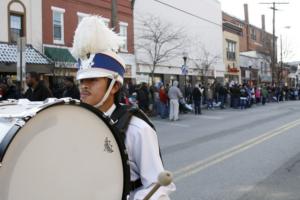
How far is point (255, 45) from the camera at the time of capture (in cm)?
7381

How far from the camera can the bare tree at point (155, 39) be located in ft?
118

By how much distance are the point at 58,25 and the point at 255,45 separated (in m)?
49.6

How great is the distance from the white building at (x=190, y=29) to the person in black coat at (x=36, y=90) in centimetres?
2471

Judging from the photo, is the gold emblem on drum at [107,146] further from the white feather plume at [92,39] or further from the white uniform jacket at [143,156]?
the white feather plume at [92,39]

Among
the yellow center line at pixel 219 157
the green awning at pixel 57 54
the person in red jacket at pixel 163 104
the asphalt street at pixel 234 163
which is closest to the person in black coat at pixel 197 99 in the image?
the person in red jacket at pixel 163 104

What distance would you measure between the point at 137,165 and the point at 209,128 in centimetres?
1594

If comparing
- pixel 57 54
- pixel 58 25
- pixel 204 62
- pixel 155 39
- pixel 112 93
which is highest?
pixel 58 25

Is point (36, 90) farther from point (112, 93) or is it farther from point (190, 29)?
point (190, 29)

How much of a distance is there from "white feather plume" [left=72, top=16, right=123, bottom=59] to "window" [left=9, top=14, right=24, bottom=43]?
76.1 feet

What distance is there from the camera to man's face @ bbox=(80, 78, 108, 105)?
8.75ft

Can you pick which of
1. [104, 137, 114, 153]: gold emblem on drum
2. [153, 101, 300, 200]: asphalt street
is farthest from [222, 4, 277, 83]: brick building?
[104, 137, 114, 153]: gold emblem on drum

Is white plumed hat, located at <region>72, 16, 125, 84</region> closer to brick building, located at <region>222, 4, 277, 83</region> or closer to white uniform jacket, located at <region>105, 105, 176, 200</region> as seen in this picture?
white uniform jacket, located at <region>105, 105, 176, 200</region>

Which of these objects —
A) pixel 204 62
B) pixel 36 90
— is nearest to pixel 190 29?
pixel 204 62

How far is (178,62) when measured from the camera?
42.8 m
